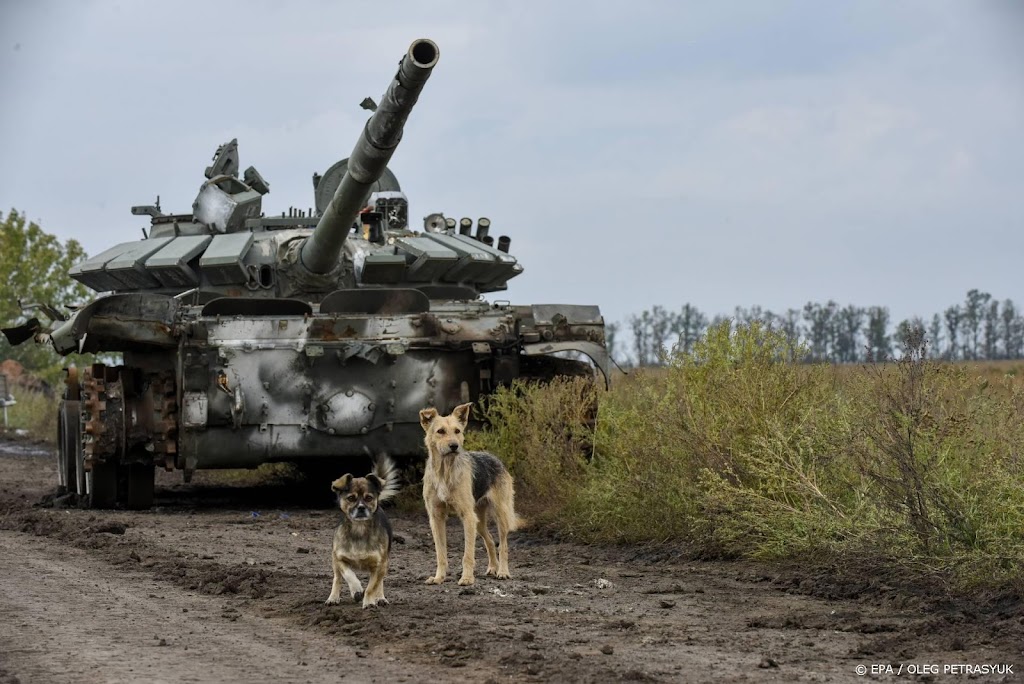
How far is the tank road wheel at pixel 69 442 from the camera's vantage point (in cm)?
1423

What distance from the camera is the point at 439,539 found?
341 inches

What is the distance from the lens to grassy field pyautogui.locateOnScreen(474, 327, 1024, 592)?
8.08 m

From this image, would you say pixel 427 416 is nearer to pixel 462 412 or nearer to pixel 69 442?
pixel 462 412

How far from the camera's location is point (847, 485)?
366 inches

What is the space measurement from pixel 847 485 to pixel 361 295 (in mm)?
5345

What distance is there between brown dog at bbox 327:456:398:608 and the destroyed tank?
486 centimetres

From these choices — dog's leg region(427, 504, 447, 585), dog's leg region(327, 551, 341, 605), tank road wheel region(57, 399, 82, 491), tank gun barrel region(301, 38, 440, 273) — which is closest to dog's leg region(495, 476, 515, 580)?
dog's leg region(427, 504, 447, 585)

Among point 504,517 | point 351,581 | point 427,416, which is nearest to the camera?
point 351,581

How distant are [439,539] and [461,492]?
28cm

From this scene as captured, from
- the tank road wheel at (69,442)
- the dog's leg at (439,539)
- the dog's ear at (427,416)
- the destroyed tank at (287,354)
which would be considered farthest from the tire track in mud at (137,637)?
the tank road wheel at (69,442)

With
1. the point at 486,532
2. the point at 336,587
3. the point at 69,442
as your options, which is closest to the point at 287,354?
the point at 69,442

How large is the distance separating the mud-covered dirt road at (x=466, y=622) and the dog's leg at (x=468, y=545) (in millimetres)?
113

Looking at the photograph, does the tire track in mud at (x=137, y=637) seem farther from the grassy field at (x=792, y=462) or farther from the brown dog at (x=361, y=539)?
the grassy field at (x=792, y=462)

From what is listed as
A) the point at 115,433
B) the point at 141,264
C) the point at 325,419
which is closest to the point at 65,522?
the point at 115,433
